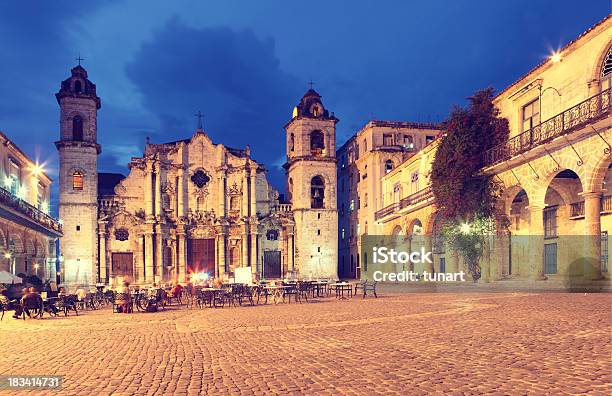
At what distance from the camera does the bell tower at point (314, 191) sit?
47281 mm

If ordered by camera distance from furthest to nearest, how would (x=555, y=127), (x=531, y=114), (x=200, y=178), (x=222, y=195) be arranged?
(x=200, y=178), (x=222, y=195), (x=531, y=114), (x=555, y=127)

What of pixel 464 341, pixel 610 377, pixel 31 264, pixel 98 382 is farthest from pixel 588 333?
pixel 31 264

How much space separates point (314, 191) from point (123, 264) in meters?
18.1

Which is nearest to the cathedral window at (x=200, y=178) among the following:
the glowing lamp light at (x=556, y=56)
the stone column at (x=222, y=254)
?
the stone column at (x=222, y=254)

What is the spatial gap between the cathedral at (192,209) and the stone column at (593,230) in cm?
2998

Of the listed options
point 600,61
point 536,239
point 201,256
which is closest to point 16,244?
point 201,256

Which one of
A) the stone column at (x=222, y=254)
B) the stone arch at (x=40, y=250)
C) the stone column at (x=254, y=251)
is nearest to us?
the stone arch at (x=40, y=250)

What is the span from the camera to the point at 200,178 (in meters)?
47.3

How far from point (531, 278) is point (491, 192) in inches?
199

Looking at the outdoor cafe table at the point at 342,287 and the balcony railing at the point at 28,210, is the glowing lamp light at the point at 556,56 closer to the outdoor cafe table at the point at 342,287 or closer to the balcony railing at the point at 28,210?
the outdoor cafe table at the point at 342,287

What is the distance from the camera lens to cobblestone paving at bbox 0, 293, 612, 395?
7.06m

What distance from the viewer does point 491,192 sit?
26391 millimetres

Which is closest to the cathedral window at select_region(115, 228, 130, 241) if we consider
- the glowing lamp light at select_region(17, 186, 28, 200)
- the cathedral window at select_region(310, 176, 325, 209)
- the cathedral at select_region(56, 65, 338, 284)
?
→ the cathedral at select_region(56, 65, 338, 284)

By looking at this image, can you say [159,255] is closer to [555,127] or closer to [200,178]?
[200,178]
